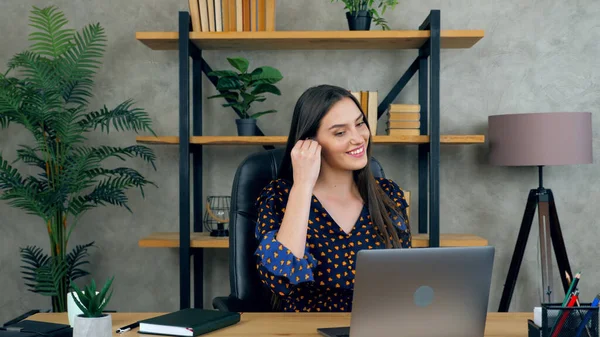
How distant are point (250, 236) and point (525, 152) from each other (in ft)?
5.03

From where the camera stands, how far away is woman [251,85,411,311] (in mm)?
1787


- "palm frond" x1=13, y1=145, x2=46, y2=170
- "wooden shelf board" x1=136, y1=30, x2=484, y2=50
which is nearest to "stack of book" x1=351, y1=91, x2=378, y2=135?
"wooden shelf board" x1=136, y1=30, x2=484, y2=50

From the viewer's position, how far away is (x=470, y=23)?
11.2 feet

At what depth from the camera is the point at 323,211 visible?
1976 millimetres

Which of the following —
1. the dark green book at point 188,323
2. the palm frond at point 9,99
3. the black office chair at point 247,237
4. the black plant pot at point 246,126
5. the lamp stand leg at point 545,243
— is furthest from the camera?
the black plant pot at point 246,126

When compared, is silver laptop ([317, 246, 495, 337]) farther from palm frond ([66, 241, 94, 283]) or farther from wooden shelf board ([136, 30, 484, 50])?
palm frond ([66, 241, 94, 283])

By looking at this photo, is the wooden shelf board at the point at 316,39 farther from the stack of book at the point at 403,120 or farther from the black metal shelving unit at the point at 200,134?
the stack of book at the point at 403,120

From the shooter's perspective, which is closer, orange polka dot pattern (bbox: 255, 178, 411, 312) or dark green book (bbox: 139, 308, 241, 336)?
dark green book (bbox: 139, 308, 241, 336)

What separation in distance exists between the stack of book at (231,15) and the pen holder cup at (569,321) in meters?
2.14

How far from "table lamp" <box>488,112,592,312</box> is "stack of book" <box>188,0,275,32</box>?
117 cm

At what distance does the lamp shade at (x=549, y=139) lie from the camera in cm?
293

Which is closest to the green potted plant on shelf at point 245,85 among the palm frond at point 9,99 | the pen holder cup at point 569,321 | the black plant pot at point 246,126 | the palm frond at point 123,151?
the black plant pot at point 246,126

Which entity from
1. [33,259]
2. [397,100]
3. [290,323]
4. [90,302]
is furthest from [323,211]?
[33,259]

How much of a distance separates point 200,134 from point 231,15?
2.18 ft
